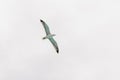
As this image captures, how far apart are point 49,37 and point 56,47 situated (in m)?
7.49

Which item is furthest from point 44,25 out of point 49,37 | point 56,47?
point 56,47

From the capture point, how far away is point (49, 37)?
78.6 meters

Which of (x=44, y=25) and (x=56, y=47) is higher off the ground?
(x=44, y=25)

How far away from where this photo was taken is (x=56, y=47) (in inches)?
2862

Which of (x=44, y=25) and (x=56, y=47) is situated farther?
(x=44, y=25)

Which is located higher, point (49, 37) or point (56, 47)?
point (49, 37)

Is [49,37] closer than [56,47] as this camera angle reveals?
No

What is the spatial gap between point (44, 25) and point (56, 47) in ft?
36.1

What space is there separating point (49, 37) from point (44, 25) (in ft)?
16.3

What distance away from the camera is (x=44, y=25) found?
7831 centimetres

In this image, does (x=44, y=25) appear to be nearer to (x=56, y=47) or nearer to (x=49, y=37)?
(x=49, y=37)
